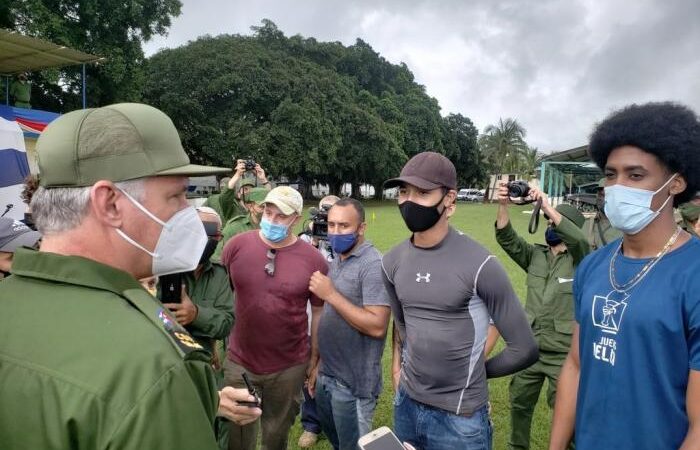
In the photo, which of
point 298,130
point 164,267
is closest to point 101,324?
point 164,267

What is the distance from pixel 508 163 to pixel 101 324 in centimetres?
7419

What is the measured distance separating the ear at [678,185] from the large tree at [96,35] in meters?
20.5

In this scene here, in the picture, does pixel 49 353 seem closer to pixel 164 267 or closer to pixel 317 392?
pixel 164 267

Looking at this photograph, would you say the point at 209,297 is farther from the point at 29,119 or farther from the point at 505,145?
the point at 505,145

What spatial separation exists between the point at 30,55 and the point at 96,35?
832 cm

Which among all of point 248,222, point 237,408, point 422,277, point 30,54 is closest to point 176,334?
point 237,408

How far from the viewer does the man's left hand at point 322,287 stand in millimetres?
3008

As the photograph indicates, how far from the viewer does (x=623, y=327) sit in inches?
71.2

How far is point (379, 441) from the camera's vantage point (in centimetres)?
174

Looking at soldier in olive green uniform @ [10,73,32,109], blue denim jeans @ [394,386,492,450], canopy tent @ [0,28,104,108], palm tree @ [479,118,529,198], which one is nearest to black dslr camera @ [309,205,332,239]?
blue denim jeans @ [394,386,492,450]

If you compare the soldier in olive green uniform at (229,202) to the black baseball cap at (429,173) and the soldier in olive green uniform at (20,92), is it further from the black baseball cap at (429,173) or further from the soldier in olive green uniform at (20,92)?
the soldier in olive green uniform at (20,92)

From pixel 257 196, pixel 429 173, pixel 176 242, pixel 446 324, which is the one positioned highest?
pixel 429 173

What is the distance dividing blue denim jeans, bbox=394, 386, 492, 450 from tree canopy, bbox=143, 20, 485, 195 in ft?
91.0

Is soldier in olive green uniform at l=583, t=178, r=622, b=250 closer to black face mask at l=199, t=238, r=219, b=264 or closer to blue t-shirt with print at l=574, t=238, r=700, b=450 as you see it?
blue t-shirt with print at l=574, t=238, r=700, b=450
